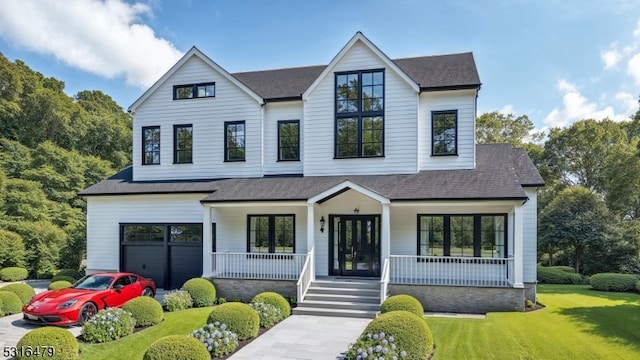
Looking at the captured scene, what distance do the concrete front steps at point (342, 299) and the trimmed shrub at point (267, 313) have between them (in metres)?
1.09

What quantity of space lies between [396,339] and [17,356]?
24.2 feet

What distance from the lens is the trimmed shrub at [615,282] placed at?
17406 mm

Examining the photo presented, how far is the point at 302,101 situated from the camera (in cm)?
1684

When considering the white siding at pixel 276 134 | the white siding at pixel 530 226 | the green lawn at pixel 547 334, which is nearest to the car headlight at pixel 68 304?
the white siding at pixel 276 134

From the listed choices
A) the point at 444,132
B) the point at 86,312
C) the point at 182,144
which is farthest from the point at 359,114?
the point at 86,312

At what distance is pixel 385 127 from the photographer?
15977 mm

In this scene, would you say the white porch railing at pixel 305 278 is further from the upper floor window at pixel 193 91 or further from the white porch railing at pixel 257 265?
the upper floor window at pixel 193 91

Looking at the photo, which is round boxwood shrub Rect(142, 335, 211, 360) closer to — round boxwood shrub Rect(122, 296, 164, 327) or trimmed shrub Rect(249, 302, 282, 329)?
trimmed shrub Rect(249, 302, 282, 329)

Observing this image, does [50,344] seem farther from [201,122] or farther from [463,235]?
[463,235]

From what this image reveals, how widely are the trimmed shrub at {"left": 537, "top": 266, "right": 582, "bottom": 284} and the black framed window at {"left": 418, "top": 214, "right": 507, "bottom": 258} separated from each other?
28.6 feet

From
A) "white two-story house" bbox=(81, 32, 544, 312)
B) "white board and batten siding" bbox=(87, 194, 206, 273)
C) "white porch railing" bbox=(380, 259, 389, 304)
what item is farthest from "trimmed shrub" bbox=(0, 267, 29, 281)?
"white porch railing" bbox=(380, 259, 389, 304)

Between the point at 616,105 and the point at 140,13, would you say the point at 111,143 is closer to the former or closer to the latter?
the point at 140,13

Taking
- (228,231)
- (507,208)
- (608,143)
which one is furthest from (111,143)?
(608,143)

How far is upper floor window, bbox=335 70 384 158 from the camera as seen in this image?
52.9 ft
